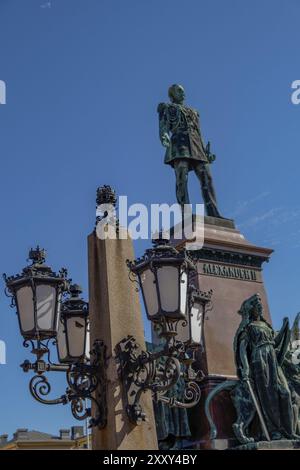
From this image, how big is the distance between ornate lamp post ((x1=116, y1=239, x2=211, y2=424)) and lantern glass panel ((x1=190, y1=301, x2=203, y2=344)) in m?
0.29

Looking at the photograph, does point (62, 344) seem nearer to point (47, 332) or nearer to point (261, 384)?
point (47, 332)

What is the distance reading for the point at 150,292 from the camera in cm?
601

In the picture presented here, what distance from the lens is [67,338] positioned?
7.13m

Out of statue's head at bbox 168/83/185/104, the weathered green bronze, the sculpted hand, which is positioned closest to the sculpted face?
statue's head at bbox 168/83/185/104

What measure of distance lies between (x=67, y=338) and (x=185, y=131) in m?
10.2

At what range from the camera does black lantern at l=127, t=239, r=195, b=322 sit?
19.5 ft

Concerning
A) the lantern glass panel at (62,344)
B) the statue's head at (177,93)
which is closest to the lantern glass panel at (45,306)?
the lantern glass panel at (62,344)

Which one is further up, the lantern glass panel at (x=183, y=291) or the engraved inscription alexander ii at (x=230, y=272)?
the engraved inscription alexander ii at (x=230, y=272)

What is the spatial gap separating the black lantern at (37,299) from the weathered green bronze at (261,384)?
712 cm

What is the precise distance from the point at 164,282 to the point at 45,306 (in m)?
1.08

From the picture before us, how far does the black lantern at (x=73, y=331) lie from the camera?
23.1ft

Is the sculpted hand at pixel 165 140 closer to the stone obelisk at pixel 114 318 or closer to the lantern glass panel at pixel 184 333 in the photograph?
the stone obelisk at pixel 114 318

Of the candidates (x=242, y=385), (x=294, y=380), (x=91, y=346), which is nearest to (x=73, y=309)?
(x=91, y=346)

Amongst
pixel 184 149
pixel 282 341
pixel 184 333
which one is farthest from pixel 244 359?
pixel 184 333
